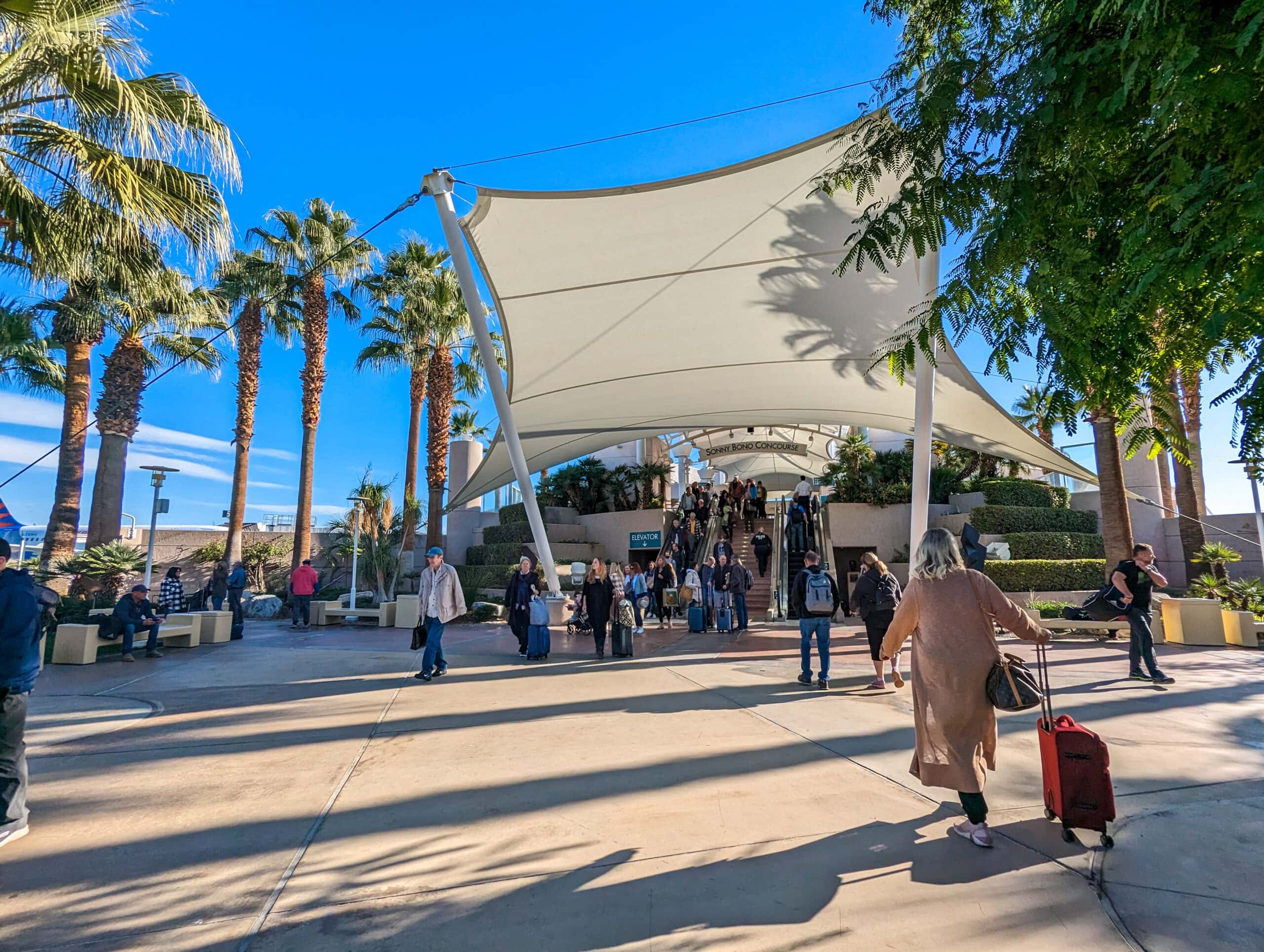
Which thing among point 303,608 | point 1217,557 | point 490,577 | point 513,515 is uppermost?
point 513,515

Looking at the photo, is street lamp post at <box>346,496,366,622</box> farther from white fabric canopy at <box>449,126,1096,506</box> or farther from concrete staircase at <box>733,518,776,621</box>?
concrete staircase at <box>733,518,776,621</box>

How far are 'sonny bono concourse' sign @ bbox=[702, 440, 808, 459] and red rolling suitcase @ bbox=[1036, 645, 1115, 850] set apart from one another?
2726cm

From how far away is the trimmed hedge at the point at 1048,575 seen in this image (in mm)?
16391

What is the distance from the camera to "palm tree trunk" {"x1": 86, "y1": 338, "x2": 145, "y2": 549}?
54.3 ft

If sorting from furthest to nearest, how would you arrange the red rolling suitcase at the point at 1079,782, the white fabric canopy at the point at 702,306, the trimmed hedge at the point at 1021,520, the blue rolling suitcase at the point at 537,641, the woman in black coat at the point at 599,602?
1. the trimmed hedge at the point at 1021,520
2. the woman in black coat at the point at 599,602
3. the blue rolling suitcase at the point at 537,641
4. the white fabric canopy at the point at 702,306
5. the red rolling suitcase at the point at 1079,782

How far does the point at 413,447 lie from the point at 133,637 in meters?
13.9

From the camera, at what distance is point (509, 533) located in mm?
23594

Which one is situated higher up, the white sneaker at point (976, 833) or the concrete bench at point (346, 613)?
the concrete bench at point (346, 613)

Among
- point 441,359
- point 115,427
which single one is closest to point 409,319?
point 441,359

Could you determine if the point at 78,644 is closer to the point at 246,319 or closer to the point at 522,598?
the point at 522,598

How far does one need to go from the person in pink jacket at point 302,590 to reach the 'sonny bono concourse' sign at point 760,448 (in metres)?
19.2

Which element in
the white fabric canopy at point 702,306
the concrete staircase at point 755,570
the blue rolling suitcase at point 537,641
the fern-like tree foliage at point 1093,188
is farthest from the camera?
the concrete staircase at point 755,570

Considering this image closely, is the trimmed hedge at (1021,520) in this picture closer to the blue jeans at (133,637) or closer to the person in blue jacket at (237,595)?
the person in blue jacket at (237,595)

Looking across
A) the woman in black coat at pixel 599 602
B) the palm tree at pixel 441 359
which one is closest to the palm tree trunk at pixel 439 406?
the palm tree at pixel 441 359
